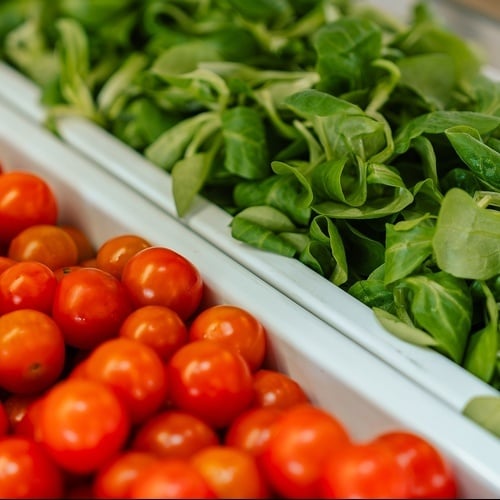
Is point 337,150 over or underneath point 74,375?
over

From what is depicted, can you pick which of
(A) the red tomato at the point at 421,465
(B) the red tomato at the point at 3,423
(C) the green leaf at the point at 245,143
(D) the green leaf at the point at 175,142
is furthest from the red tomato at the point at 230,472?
(D) the green leaf at the point at 175,142

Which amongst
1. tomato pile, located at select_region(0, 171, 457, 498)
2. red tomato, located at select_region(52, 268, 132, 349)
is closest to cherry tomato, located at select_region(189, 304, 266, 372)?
tomato pile, located at select_region(0, 171, 457, 498)

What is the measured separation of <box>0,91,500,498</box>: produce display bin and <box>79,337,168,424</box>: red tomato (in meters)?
0.21

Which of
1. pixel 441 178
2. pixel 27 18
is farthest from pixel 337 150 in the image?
pixel 27 18

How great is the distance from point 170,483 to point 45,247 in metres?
0.57

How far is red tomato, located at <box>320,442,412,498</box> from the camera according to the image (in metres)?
0.77

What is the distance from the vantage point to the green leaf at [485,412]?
3.04 ft

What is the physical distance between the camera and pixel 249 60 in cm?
159

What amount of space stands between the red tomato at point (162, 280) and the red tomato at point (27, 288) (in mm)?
104

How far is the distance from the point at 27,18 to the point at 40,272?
104 cm

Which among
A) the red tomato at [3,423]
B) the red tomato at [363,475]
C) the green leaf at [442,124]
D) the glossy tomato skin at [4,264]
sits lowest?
the glossy tomato skin at [4,264]

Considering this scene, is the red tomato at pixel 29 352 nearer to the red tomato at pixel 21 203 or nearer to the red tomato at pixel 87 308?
the red tomato at pixel 87 308

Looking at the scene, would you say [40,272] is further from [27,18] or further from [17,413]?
[27,18]

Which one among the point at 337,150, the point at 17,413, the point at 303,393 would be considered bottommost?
the point at 17,413
